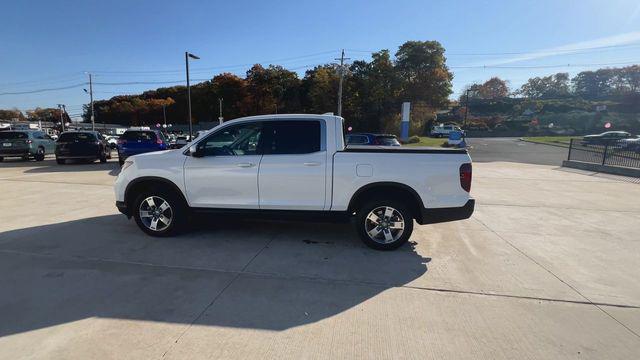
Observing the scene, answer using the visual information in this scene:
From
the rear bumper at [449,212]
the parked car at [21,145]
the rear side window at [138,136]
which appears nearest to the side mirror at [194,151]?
the rear bumper at [449,212]

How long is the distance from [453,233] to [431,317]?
2990 mm

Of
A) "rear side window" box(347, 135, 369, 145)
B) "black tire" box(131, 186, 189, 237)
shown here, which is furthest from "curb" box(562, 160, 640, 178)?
"black tire" box(131, 186, 189, 237)

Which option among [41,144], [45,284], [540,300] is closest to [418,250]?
[540,300]

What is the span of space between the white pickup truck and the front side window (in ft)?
0.05

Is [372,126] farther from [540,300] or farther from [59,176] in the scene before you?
[540,300]

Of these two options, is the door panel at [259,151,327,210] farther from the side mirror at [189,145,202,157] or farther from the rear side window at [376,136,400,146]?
the rear side window at [376,136,400,146]

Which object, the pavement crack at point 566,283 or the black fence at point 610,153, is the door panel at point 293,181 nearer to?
the pavement crack at point 566,283

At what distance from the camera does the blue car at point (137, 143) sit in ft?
44.9

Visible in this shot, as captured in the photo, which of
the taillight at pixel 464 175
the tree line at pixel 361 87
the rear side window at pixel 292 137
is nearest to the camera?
the taillight at pixel 464 175

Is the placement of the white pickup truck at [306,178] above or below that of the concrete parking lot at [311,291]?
above

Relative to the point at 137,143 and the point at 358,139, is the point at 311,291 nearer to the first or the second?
the point at 137,143

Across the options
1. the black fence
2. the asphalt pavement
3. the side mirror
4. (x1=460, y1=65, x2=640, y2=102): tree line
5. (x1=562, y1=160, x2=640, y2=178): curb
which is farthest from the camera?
(x1=460, y1=65, x2=640, y2=102): tree line

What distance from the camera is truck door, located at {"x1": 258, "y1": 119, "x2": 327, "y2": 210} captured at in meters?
4.72

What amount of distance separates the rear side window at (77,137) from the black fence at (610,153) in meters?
23.6
